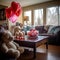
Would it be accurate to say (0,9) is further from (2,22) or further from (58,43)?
(58,43)

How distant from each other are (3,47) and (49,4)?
5211 millimetres

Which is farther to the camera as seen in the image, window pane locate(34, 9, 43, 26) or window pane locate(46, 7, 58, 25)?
window pane locate(34, 9, 43, 26)

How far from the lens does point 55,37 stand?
5.27 meters

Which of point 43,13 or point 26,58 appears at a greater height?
point 43,13

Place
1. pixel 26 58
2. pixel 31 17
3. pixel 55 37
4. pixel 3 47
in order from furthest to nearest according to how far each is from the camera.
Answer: pixel 31 17
pixel 55 37
pixel 26 58
pixel 3 47

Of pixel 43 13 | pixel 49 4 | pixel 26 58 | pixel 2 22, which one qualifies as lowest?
pixel 26 58

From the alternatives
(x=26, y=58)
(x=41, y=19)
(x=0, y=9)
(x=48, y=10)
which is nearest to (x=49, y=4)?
(x=48, y=10)

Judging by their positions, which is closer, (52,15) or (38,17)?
(52,15)

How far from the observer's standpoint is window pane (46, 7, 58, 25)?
673 centimetres

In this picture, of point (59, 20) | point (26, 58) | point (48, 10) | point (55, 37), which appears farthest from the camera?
point (48, 10)

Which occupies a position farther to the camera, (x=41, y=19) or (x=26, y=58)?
(x=41, y=19)

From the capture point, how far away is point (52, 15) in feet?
22.6

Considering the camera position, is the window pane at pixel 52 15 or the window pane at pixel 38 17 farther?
the window pane at pixel 38 17

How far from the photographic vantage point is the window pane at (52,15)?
6734 millimetres
